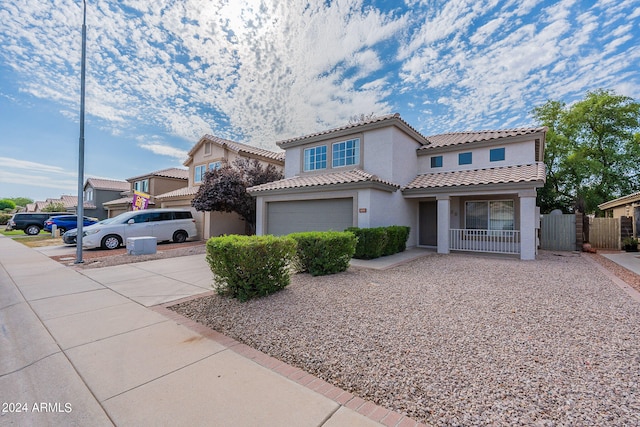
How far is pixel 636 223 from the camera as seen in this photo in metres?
14.1

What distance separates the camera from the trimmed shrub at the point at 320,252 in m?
7.57

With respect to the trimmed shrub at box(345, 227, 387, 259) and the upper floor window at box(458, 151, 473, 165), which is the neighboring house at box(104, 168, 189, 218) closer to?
the trimmed shrub at box(345, 227, 387, 259)

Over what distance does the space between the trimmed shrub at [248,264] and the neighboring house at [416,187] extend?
615cm

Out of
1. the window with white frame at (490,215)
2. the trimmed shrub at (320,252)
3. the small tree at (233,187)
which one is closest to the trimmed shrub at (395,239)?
the trimmed shrub at (320,252)

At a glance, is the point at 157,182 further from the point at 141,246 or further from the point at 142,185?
the point at 141,246

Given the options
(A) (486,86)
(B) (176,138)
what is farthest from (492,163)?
(B) (176,138)

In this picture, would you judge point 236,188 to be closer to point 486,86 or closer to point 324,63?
point 324,63

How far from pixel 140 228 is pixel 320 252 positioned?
12216 mm

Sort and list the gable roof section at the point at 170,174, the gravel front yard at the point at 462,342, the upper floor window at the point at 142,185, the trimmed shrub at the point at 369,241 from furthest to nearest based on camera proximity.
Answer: the upper floor window at the point at 142,185 → the gable roof section at the point at 170,174 → the trimmed shrub at the point at 369,241 → the gravel front yard at the point at 462,342

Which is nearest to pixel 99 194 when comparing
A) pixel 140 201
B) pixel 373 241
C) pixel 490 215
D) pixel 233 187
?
pixel 140 201

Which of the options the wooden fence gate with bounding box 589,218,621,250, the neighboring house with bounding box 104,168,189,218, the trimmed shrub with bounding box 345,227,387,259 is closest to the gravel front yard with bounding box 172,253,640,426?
the trimmed shrub with bounding box 345,227,387,259

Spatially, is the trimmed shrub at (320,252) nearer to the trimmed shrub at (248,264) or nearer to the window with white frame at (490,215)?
the trimmed shrub at (248,264)

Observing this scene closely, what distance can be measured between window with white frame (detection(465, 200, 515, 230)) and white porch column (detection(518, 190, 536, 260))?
2.54 meters

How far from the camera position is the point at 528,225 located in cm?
1054
